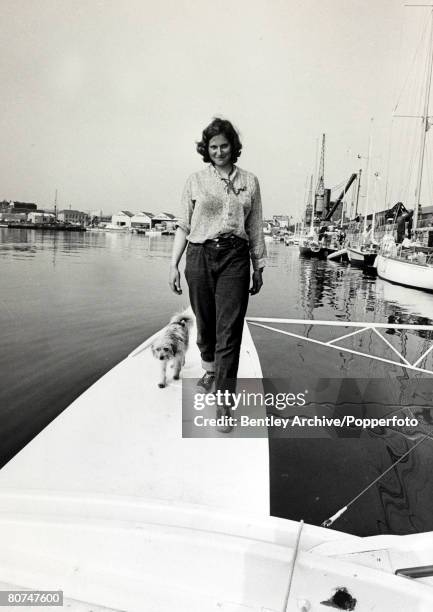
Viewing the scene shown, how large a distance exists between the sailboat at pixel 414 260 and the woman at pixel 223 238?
14.0 m

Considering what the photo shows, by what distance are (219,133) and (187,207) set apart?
35 cm

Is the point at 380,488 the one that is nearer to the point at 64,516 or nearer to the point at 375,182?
the point at 64,516

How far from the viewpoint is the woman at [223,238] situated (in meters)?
1.72

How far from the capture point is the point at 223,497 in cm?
129

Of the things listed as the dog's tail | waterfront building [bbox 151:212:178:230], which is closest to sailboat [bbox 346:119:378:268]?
waterfront building [bbox 151:212:178:230]

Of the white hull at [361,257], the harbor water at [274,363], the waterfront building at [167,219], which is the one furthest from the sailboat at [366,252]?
the waterfront building at [167,219]

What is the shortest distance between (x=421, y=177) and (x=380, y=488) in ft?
60.7

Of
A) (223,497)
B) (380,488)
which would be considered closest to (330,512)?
(380,488)

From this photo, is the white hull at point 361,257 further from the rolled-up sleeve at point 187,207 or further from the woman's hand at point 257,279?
the rolled-up sleeve at point 187,207

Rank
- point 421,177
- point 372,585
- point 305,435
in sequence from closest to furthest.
Result: point 372,585 → point 305,435 → point 421,177

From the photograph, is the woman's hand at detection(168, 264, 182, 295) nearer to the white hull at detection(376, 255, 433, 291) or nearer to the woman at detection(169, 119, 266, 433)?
the woman at detection(169, 119, 266, 433)

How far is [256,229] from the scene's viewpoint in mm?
1815

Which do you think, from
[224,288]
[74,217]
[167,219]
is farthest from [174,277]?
[74,217]

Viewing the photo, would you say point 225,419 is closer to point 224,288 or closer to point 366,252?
point 224,288
